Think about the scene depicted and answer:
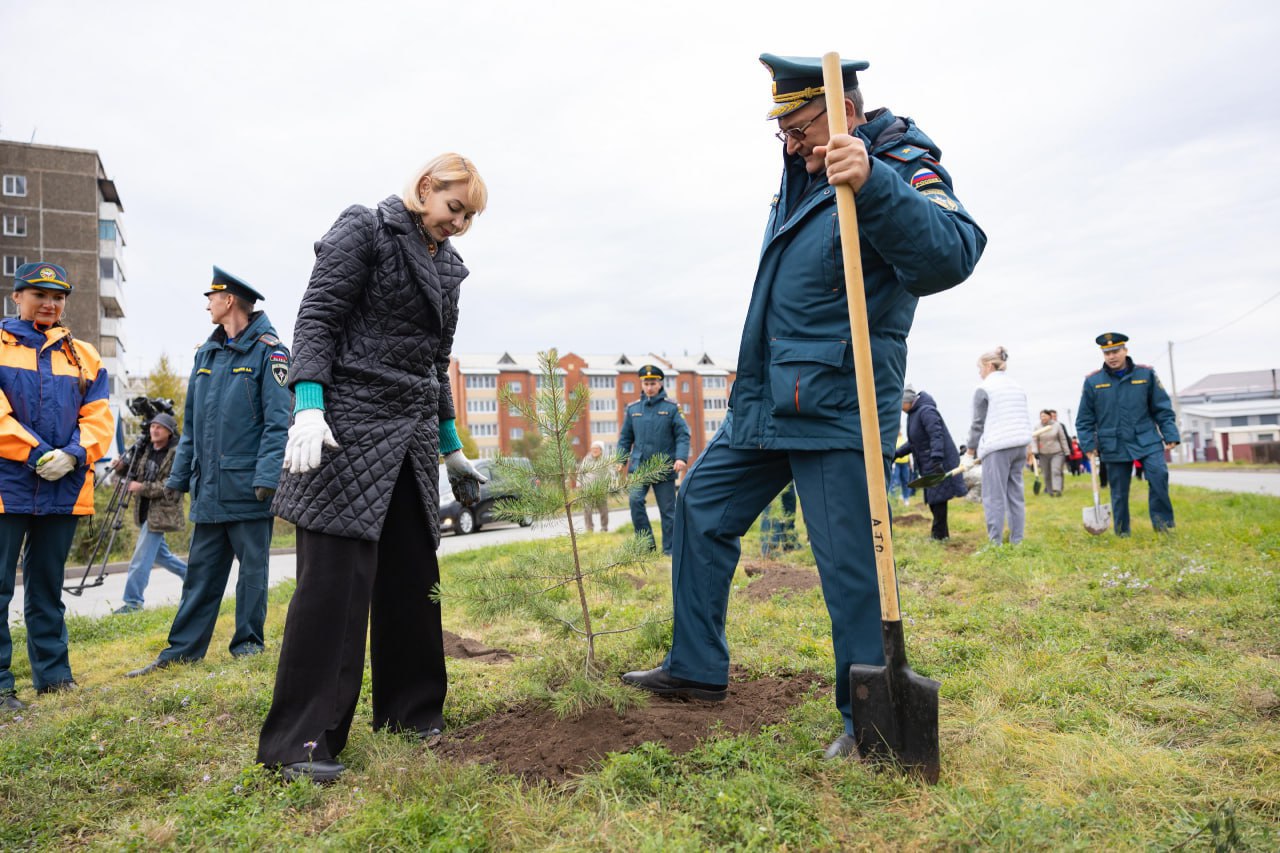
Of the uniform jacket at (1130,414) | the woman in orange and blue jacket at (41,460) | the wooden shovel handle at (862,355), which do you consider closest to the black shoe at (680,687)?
the wooden shovel handle at (862,355)

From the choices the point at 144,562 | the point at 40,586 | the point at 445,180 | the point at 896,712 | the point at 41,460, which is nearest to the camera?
the point at 896,712

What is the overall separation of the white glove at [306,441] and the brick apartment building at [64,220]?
157ft

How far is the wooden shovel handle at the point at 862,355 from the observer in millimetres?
2555

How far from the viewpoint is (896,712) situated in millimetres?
2514

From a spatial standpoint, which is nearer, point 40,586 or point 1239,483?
point 40,586

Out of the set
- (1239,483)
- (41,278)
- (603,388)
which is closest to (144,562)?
(41,278)

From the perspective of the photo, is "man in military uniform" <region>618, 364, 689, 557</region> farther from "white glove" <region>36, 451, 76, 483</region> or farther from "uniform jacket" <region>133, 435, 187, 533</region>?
"white glove" <region>36, 451, 76, 483</region>

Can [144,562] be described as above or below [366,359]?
below

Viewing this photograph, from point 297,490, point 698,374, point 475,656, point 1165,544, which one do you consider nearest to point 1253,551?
point 1165,544

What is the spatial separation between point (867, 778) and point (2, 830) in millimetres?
2521

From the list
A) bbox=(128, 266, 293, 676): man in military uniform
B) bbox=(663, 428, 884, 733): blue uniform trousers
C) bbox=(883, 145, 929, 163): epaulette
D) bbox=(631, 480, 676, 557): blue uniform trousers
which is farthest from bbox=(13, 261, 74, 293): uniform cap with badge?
bbox=(631, 480, 676, 557): blue uniform trousers

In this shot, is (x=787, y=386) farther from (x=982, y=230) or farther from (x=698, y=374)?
(x=698, y=374)

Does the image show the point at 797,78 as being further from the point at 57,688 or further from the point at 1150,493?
the point at 1150,493

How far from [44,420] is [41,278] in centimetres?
78
